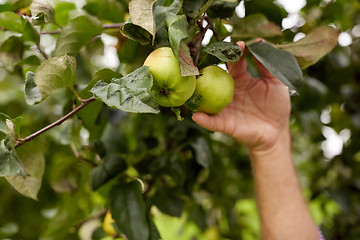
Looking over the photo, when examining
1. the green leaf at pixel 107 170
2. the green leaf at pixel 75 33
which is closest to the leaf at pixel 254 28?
the green leaf at pixel 75 33

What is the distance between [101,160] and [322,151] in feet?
3.29

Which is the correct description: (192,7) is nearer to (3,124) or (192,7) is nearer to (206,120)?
(206,120)

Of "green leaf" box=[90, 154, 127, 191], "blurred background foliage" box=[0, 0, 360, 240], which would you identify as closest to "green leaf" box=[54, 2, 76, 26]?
"blurred background foliage" box=[0, 0, 360, 240]

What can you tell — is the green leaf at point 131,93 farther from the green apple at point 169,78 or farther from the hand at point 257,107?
the hand at point 257,107

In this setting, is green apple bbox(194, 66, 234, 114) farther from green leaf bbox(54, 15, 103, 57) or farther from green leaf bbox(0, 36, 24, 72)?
green leaf bbox(0, 36, 24, 72)

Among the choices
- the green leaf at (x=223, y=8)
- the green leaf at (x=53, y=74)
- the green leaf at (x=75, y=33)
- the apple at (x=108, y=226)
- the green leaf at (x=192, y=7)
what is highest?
the green leaf at (x=192, y=7)

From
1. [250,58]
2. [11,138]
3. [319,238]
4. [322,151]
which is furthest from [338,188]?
[11,138]

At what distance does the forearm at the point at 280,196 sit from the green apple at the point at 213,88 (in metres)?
0.41

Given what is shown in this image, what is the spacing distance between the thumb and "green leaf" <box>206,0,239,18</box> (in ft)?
0.64

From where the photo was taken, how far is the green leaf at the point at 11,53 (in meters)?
0.77

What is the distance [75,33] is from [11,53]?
17cm

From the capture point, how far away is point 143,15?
1.65ft

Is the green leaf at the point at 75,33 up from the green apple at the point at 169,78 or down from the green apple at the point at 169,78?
down

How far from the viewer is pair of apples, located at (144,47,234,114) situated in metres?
0.51
